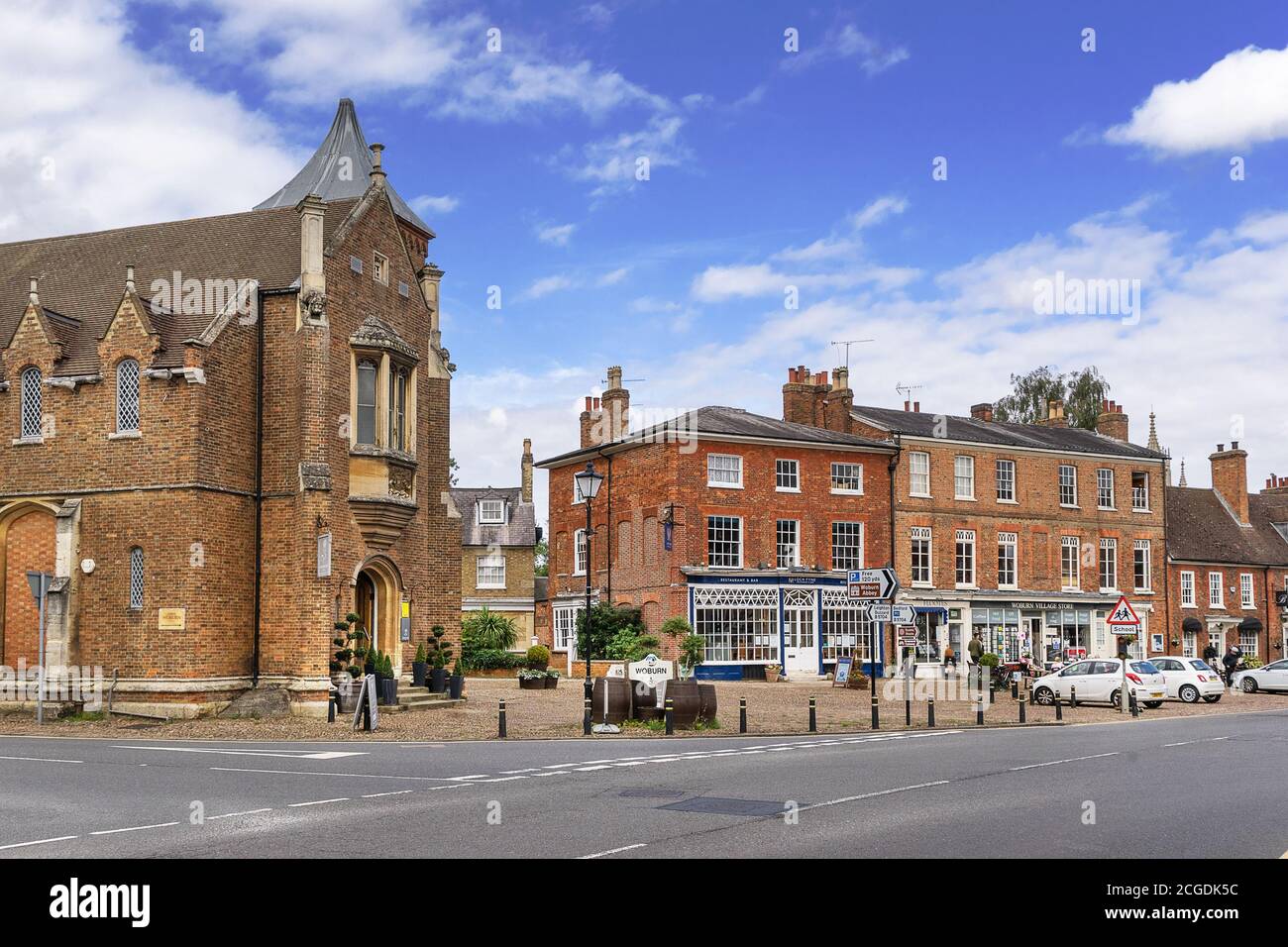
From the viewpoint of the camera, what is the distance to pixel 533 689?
4075 cm

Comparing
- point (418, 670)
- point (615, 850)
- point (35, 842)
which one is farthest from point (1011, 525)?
point (35, 842)

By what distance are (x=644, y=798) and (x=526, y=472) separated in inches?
2251

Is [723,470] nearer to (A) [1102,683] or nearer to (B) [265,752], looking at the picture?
(A) [1102,683]

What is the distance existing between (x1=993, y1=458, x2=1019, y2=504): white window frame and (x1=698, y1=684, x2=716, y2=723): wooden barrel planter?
29583 millimetres

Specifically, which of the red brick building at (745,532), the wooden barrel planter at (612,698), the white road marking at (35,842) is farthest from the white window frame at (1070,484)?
the white road marking at (35,842)

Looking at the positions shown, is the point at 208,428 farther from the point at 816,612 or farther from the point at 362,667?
the point at 816,612

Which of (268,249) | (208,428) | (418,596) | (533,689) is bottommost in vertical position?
(533,689)

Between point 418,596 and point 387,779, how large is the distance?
53.8ft

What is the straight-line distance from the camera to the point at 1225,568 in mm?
61844

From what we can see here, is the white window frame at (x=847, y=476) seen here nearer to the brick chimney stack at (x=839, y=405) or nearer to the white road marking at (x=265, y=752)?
the brick chimney stack at (x=839, y=405)

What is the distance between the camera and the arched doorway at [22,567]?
29.6 meters

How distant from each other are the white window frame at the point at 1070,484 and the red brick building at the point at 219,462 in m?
32.4

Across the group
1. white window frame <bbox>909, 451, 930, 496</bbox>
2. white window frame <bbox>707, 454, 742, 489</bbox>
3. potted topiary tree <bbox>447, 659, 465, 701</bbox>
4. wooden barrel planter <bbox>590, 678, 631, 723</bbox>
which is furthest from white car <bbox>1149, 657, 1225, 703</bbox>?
potted topiary tree <bbox>447, 659, 465, 701</bbox>
